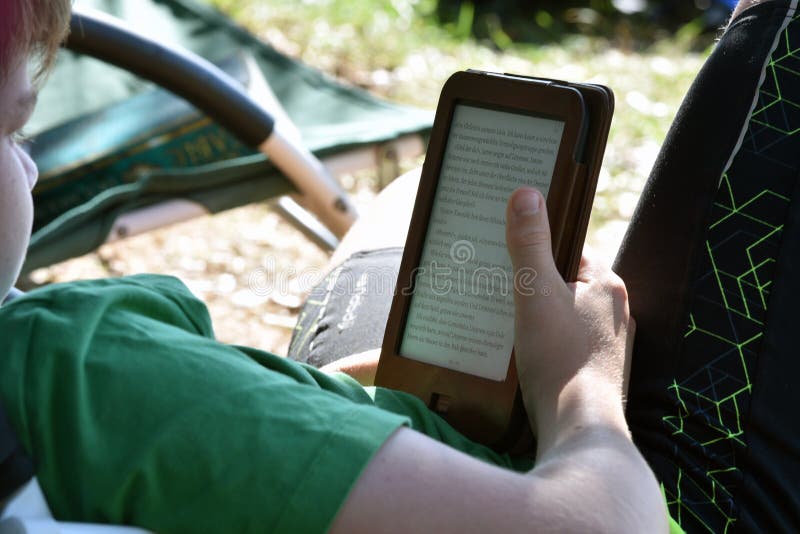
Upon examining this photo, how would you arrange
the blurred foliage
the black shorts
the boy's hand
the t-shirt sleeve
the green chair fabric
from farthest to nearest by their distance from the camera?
the blurred foliage, the green chair fabric, the black shorts, the boy's hand, the t-shirt sleeve

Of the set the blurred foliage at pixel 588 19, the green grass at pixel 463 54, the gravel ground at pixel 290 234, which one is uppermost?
the blurred foliage at pixel 588 19

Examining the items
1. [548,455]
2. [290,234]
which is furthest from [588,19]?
[548,455]

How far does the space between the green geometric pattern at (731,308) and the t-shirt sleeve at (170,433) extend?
472 millimetres

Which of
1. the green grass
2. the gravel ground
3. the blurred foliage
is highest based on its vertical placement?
the blurred foliage

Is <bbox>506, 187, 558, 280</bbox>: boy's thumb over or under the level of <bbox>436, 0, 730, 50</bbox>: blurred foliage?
under

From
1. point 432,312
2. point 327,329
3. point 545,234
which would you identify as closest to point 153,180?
point 327,329

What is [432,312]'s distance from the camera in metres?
1.10

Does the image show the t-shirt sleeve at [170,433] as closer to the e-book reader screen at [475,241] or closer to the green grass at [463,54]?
the e-book reader screen at [475,241]

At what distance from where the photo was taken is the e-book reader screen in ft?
3.45

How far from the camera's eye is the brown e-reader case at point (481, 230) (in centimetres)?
103

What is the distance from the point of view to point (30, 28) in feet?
2.86

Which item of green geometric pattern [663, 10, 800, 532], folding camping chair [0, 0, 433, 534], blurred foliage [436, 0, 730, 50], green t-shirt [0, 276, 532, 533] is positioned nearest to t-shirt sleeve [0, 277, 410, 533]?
green t-shirt [0, 276, 532, 533]

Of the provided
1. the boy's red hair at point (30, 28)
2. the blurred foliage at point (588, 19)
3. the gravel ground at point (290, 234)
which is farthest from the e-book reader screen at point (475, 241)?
the blurred foliage at point (588, 19)

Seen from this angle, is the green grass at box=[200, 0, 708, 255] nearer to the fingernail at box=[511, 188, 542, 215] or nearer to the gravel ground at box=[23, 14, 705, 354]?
the gravel ground at box=[23, 14, 705, 354]
